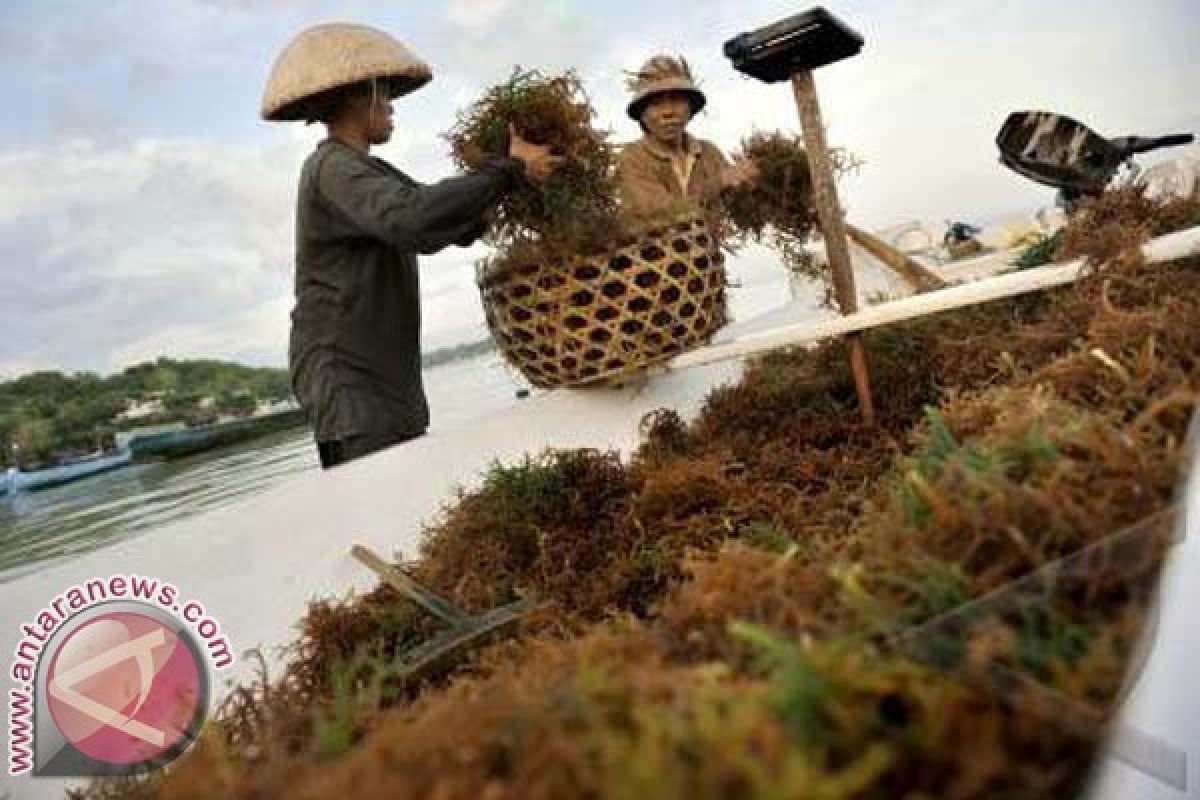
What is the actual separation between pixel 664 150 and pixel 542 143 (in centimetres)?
154

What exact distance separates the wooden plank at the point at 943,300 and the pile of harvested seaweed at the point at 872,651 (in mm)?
44

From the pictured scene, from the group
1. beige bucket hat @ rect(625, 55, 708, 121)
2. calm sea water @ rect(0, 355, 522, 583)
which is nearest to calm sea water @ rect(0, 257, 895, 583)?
calm sea water @ rect(0, 355, 522, 583)

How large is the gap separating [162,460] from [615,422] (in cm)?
593

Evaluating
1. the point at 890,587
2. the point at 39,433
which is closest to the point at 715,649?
the point at 890,587

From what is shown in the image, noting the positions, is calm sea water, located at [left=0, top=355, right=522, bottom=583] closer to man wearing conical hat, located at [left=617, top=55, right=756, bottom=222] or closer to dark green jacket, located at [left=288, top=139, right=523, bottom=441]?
dark green jacket, located at [left=288, top=139, right=523, bottom=441]

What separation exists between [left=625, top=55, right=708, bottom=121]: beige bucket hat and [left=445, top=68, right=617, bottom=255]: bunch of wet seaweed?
1434 mm

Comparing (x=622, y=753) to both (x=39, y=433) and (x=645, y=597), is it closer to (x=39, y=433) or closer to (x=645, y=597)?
(x=645, y=597)

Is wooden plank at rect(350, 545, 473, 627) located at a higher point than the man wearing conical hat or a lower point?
lower

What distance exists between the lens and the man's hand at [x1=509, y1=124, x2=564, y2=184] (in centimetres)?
188

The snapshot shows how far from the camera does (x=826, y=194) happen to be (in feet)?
6.75

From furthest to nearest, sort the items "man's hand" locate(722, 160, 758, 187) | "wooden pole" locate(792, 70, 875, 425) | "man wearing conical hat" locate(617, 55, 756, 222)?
"man wearing conical hat" locate(617, 55, 756, 222), "man's hand" locate(722, 160, 758, 187), "wooden pole" locate(792, 70, 875, 425)

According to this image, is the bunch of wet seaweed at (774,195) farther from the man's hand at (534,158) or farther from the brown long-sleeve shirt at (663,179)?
the man's hand at (534,158)

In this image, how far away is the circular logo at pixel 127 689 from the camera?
146 centimetres

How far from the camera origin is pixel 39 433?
5.39 meters
